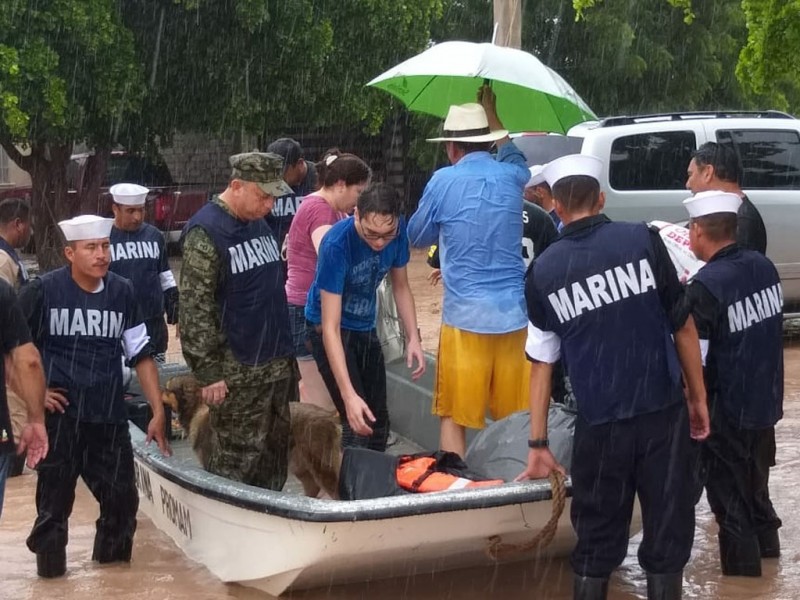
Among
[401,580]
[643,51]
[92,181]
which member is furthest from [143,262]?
[643,51]

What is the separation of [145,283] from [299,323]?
1.47 metres

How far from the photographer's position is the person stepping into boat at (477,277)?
6125mm

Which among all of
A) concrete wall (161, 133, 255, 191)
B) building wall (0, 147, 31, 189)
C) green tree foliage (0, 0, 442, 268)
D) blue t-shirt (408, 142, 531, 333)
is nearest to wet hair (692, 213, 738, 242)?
blue t-shirt (408, 142, 531, 333)

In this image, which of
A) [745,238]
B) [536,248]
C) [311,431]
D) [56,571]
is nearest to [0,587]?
[56,571]

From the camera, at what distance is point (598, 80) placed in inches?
869

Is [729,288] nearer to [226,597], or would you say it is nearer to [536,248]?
[536,248]

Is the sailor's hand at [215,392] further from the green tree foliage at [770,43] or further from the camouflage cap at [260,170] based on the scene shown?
the green tree foliage at [770,43]

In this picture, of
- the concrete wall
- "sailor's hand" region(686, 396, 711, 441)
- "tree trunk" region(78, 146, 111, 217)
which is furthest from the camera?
the concrete wall

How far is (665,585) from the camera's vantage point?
4867 millimetres

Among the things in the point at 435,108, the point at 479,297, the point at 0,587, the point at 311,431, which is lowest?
the point at 0,587

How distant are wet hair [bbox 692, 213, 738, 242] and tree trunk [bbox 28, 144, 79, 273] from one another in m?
14.7

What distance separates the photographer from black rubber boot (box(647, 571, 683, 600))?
4.86 meters

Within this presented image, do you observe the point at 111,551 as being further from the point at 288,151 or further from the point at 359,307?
the point at 288,151

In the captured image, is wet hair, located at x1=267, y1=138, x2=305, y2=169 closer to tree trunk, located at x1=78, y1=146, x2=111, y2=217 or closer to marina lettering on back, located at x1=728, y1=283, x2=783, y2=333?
marina lettering on back, located at x1=728, y1=283, x2=783, y2=333
